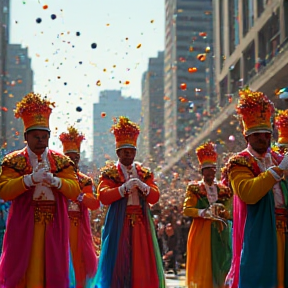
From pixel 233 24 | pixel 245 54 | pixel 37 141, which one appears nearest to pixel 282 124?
pixel 37 141

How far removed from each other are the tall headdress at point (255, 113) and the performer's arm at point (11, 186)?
7.53ft

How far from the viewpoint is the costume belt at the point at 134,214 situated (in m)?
9.27

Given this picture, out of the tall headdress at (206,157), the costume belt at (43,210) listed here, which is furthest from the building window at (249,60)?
the costume belt at (43,210)

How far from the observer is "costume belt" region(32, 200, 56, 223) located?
25.0 feet

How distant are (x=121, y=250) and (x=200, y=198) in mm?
2683

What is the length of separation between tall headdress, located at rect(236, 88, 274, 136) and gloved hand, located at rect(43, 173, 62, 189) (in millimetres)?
1938

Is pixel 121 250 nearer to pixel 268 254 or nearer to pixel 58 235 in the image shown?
pixel 58 235

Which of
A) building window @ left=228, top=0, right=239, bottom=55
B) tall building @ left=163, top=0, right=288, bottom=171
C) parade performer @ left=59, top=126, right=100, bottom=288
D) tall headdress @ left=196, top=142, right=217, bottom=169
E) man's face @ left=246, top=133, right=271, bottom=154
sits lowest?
parade performer @ left=59, top=126, right=100, bottom=288

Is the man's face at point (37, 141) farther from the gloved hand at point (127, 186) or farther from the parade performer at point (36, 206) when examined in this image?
the gloved hand at point (127, 186)

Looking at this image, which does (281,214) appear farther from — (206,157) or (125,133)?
(206,157)

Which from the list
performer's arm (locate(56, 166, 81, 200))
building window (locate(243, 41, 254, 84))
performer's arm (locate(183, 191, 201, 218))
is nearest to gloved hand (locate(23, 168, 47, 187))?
performer's arm (locate(56, 166, 81, 200))

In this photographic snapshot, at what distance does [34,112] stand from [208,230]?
459cm

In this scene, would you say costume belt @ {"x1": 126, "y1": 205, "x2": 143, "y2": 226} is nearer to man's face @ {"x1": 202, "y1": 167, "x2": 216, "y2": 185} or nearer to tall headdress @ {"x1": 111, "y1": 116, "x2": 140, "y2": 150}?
tall headdress @ {"x1": 111, "y1": 116, "x2": 140, "y2": 150}

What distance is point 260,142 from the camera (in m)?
7.38
